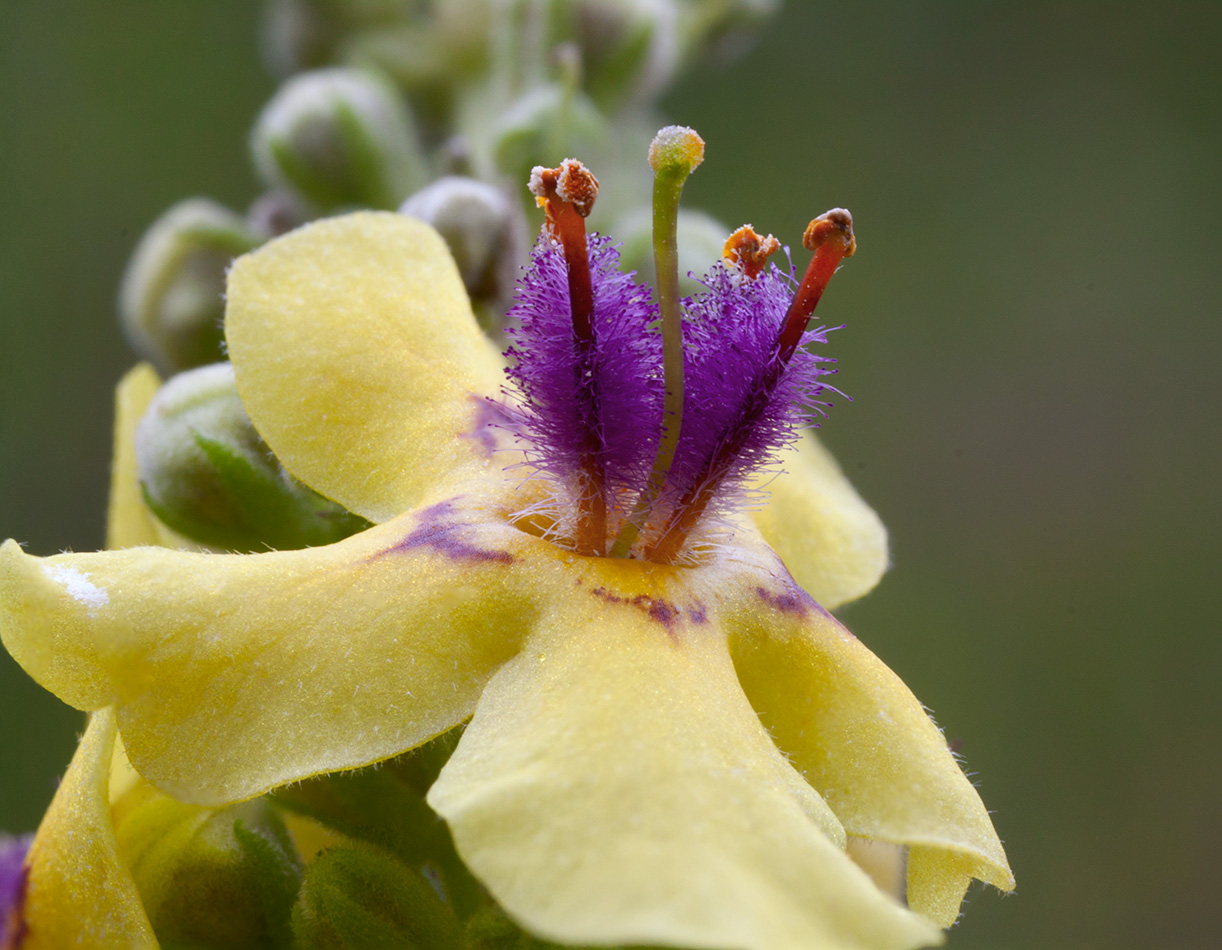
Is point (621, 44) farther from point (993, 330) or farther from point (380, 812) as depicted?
point (993, 330)

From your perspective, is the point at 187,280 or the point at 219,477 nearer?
the point at 219,477

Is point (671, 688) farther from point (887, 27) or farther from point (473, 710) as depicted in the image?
point (887, 27)

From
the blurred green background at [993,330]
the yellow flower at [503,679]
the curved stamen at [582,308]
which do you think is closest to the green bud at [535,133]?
the yellow flower at [503,679]

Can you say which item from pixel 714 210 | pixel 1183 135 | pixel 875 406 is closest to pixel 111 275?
pixel 714 210

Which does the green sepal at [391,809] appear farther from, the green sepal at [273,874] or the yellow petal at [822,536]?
the yellow petal at [822,536]

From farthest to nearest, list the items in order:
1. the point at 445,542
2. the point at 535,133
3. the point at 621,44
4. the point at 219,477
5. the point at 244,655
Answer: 1. the point at 621,44
2. the point at 535,133
3. the point at 219,477
4. the point at 445,542
5. the point at 244,655

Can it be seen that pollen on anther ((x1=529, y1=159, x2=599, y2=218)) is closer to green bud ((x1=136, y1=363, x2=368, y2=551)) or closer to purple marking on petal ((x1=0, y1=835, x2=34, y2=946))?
green bud ((x1=136, y1=363, x2=368, y2=551))

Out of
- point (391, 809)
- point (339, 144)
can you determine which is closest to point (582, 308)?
point (391, 809)
